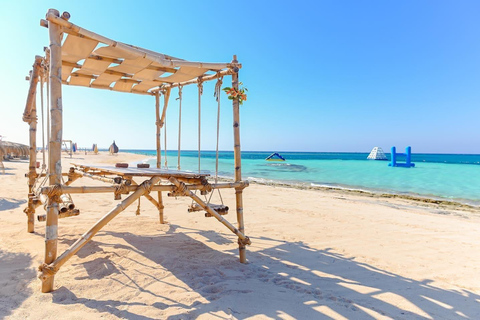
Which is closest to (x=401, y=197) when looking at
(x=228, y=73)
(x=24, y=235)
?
(x=228, y=73)

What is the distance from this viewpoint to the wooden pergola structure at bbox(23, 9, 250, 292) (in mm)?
2604

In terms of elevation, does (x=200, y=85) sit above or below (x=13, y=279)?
above

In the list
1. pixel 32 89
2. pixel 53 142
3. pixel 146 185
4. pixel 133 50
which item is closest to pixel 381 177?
pixel 146 185

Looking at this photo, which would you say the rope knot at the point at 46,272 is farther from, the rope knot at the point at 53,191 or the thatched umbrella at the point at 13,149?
the thatched umbrella at the point at 13,149

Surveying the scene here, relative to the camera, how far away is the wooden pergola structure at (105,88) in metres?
2.60

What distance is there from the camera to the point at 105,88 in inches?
181

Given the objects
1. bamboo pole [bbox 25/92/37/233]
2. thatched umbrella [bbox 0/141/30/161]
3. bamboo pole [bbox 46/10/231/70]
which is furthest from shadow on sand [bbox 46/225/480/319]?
thatched umbrella [bbox 0/141/30/161]

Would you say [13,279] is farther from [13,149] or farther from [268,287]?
[13,149]

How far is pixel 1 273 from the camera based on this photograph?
290cm

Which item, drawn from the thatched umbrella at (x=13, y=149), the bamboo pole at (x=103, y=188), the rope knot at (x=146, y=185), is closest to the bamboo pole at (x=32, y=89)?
the bamboo pole at (x=103, y=188)

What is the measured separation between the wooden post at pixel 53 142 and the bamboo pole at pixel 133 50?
2.7 inches

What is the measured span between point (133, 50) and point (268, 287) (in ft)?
9.76

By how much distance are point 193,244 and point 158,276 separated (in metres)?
1.15

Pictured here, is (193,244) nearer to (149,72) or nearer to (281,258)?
(281,258)
